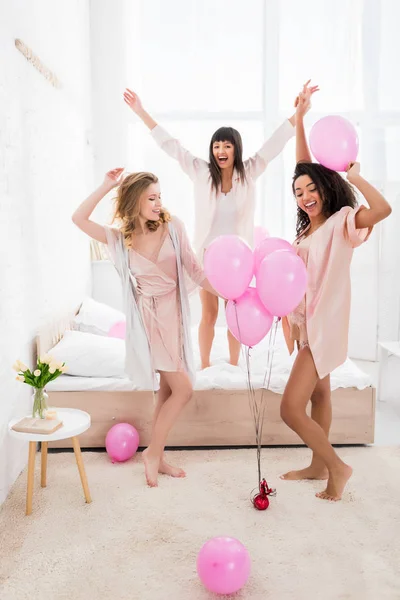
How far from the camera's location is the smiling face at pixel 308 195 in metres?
2.25

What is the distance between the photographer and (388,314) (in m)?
4.65

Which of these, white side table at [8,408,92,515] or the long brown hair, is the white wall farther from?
the long brown hair

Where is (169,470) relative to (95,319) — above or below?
below

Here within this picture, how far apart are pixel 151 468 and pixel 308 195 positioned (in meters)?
1.24

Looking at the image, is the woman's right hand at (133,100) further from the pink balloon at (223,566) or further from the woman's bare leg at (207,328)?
the pink balloon at (223,566)

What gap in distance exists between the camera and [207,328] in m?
3.08

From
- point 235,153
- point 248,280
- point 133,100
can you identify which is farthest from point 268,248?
point 133,100

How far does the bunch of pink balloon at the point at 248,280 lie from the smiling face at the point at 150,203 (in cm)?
39

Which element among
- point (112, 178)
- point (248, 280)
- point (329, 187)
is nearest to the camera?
point (248, 280)

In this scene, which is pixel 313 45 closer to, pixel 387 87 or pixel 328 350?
pixel 387 87

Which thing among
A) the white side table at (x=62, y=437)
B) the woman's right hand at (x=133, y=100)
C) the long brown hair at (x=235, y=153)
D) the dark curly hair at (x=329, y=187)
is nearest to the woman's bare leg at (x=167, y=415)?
the white side table at (x=62, y=437)

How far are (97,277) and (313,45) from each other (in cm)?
247

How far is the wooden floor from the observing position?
2.71 metres

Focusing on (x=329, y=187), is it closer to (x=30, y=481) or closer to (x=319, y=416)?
(x=319, y=416)
